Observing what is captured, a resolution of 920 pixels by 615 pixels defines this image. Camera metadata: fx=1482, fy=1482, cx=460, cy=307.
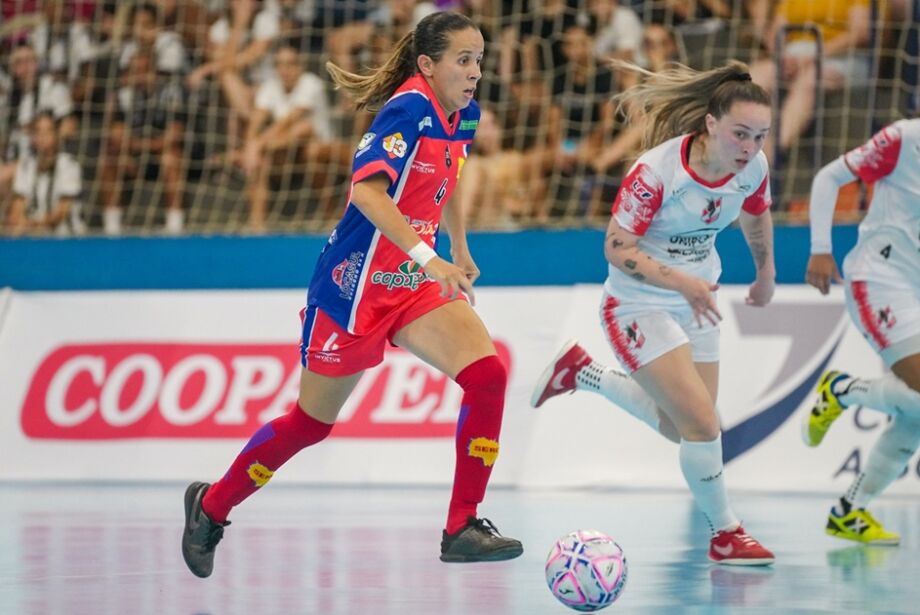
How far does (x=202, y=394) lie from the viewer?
9.85m

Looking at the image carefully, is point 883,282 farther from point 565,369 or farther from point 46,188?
point 46,188

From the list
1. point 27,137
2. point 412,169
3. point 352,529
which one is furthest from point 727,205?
point 27,137

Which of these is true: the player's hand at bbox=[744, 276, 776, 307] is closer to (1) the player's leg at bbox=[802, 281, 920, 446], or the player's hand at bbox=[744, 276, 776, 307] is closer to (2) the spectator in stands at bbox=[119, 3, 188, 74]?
(1) the player's leg at bbox=[802, 281, 920, 446]

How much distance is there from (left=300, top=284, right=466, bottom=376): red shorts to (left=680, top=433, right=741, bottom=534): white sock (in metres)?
1.24

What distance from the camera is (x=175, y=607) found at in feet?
15.6

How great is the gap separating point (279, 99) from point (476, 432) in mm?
7105

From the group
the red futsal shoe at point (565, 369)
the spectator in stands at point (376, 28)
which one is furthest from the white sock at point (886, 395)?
the spectator in stands at point (376, 28)

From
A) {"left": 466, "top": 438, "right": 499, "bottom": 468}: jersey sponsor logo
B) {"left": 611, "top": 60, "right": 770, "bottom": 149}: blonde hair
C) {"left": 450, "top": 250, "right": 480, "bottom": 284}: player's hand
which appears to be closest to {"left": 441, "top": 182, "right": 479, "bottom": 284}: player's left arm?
{"left": 450, "top": 250, "right": 480, "bottom": 284}: player's hand

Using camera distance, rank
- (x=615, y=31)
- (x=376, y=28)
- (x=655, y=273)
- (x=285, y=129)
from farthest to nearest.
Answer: (x=376, y=28) < (x=285, y=129) < (x=615, y=31) < (x=655, y=273)

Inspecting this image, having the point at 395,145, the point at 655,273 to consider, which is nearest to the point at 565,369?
the point at 655,273

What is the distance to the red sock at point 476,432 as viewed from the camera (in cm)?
512

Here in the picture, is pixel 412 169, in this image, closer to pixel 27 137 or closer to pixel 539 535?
pixel 539 535

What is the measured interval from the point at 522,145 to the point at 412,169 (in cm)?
595

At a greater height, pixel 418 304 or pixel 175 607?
pixel 418 304
